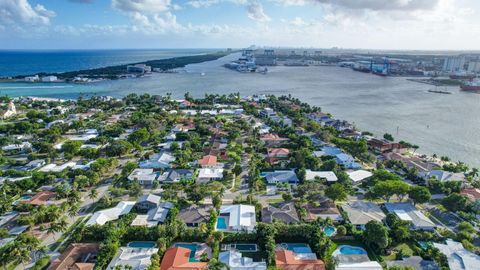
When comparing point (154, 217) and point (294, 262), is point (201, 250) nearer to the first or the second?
point (154, 217)

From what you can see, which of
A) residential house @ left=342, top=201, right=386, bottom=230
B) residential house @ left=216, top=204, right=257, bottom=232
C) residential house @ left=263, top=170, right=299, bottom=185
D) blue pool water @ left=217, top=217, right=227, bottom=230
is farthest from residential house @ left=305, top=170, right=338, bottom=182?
blue pool water @ left=217, top=217, right=227, bottom=230

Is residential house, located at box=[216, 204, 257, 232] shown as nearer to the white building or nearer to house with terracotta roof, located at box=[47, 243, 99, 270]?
house with terracotta roof, located at box=[47, 243, 99, 270]

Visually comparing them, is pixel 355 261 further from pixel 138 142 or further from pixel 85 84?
pixel 85 84

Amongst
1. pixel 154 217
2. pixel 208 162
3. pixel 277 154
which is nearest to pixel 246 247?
pixel 154 217

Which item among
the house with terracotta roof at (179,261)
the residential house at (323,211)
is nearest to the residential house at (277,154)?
the residential house at (323,211)

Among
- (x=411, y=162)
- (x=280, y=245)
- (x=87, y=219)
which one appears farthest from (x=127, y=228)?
(x=411, y=162)

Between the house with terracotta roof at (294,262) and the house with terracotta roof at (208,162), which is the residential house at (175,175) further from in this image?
the house with terracotta roof at (294,262)
